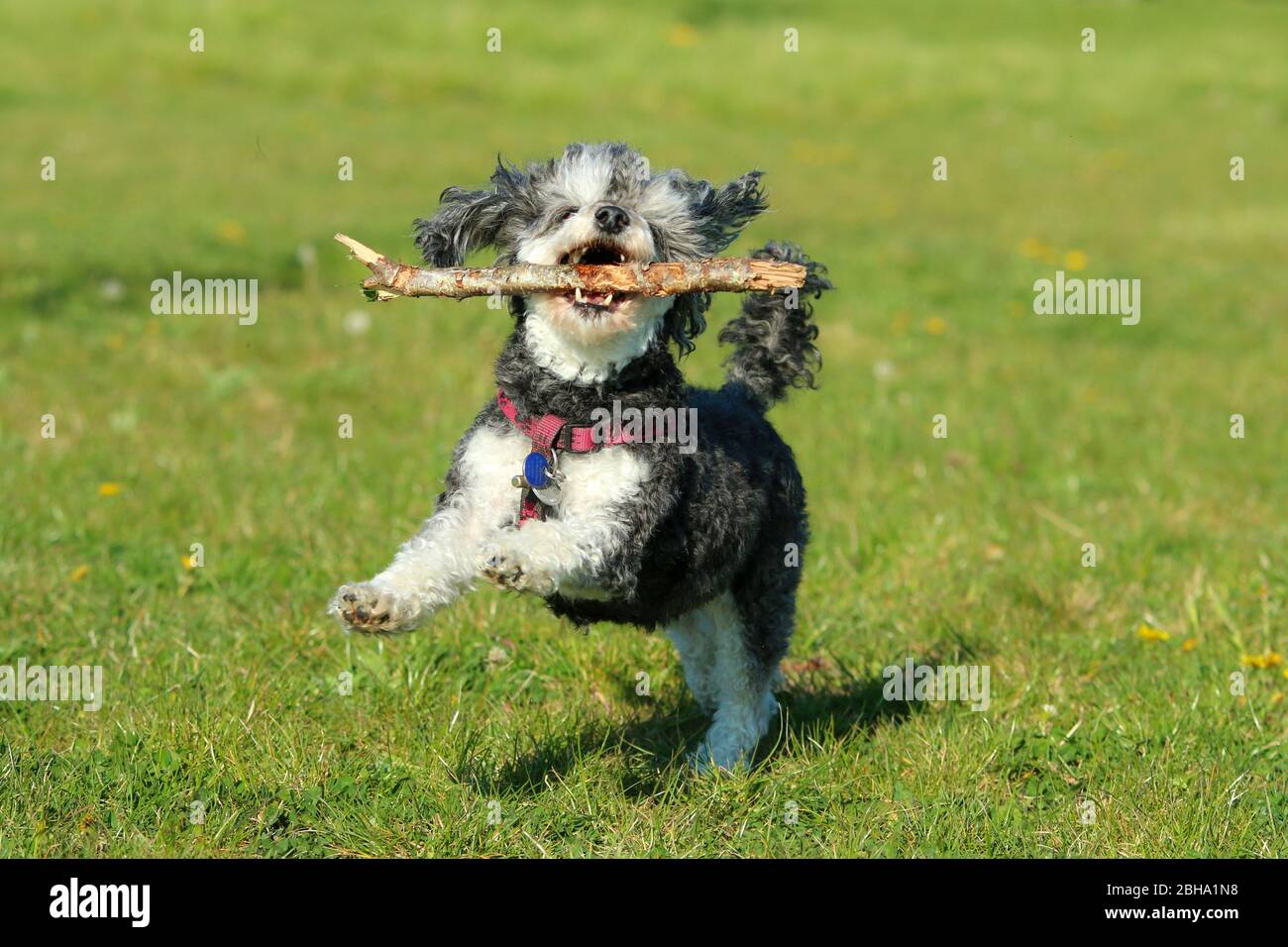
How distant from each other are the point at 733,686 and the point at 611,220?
68.1 inches

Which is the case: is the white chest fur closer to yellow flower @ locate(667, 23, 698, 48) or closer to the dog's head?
the dog's head


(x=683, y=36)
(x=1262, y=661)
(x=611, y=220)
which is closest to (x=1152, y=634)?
(x=1262, y=661)

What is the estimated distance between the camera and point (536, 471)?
385 centimetres

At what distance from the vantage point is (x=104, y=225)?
12.8 m

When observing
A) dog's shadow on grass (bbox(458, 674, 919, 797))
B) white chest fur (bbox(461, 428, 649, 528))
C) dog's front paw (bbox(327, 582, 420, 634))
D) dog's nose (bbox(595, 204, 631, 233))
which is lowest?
dog's shadow on grass (bbox(458, 674, 919, 797))

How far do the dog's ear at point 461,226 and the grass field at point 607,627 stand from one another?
1.49 m

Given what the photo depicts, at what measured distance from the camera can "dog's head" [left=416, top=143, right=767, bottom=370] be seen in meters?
3.86

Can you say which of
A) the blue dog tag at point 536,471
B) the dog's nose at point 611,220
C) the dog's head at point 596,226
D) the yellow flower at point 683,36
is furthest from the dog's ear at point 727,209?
the yellow flower at point 683,36

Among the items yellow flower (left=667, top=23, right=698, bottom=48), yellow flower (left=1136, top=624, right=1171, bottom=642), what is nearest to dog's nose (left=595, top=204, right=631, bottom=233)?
yellow flower (left=1136, top=624, right=1171, bottom=642)

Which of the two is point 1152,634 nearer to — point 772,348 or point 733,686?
point 733,686

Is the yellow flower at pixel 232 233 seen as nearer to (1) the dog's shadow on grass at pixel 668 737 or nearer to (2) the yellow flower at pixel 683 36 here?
(1) the dog's shadow on grass at pixel 668 737

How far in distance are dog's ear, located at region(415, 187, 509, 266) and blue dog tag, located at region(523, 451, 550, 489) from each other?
734 millimetres

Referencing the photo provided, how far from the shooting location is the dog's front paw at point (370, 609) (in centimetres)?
344
